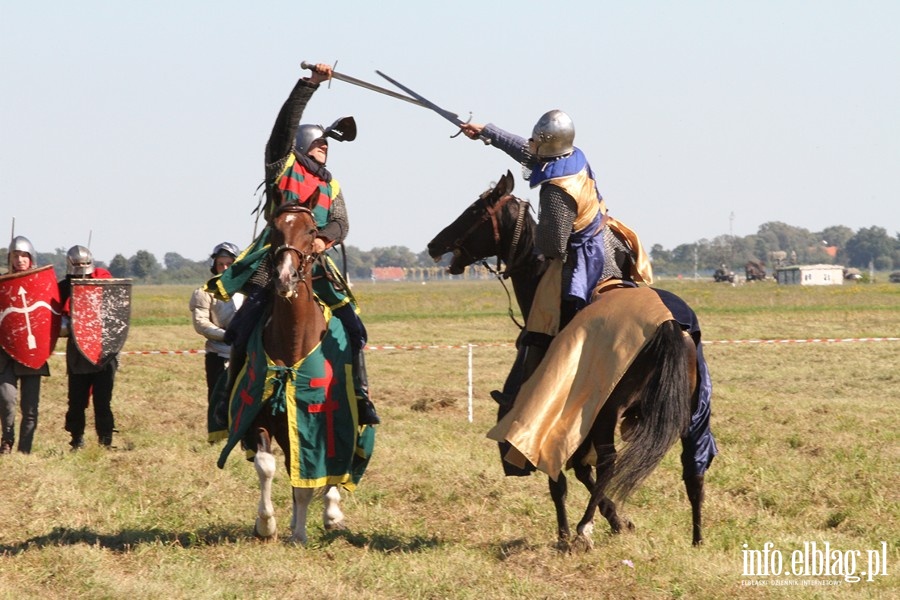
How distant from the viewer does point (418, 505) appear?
922 cm

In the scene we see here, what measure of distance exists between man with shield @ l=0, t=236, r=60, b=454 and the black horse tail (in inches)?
276

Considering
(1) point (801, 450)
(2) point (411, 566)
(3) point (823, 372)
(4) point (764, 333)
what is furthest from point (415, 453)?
(4) point (764, 333)

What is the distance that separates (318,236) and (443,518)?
2258 mm

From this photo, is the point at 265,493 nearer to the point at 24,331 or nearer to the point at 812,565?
the point at 812,565

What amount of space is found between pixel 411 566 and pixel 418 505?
2.14 m

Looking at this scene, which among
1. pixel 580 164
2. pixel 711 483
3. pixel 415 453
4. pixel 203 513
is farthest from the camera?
pixel 415 453

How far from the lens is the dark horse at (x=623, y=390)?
23.2 feet

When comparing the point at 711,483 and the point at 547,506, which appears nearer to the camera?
the point at 547,506

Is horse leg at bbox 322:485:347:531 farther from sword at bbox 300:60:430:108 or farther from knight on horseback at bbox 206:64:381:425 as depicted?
sword at bbox 300:60:430:108

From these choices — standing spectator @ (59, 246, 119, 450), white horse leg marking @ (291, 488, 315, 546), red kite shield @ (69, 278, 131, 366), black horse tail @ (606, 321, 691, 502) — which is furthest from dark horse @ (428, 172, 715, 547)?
standing spectator @ (59, 246, 119, 450)

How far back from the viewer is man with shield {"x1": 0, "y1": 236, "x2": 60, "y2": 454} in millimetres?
11984

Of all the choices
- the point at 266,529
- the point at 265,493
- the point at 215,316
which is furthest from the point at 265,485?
the point at 215,316

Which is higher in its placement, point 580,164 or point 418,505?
point 580,164

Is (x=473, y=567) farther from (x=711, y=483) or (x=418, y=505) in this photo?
(x=711, y=483)
